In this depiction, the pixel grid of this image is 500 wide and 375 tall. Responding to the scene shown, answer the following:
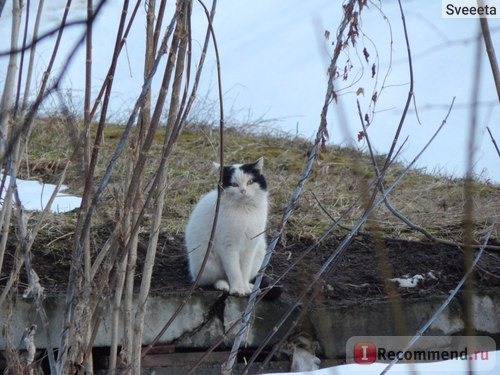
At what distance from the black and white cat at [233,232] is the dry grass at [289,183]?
300 millimetres

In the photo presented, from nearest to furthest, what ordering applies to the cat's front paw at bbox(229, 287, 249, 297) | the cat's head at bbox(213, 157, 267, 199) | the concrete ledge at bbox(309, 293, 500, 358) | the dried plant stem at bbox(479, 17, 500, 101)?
the dried plant stem at bbox(479, 17, 500, 101)
the concrete ledge at bbox(309, 293, 500, 358)
the cat's front paw at bbox(229, 287, 249, 297)
the cat's head at bbox(213, 157, 267, 199)

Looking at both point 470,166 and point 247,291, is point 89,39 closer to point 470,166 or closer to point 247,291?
point 470,166

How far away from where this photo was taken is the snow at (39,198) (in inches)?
204

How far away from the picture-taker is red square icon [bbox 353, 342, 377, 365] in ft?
11.3

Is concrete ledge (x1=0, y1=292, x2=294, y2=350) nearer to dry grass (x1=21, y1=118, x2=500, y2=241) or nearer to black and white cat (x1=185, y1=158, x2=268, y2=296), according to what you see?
black and white cat (x1=185, y1=158, x2=268, y2=296)

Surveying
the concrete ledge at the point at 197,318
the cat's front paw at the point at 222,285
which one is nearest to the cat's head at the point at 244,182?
the cat's front paw at the point at 222,285

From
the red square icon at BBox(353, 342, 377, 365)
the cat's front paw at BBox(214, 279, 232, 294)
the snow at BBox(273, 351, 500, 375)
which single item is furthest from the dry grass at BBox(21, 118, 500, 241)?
the snow at BBox(273, 351, 500, 375)

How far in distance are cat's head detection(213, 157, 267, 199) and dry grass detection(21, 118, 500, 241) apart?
9.0 inches

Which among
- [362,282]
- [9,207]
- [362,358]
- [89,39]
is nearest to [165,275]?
[362,282]

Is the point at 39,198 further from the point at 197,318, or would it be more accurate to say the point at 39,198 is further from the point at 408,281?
the point at 408,281

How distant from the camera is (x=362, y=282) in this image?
4555 millimetres

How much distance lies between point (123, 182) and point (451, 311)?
2.38m

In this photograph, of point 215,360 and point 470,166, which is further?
point 215,360

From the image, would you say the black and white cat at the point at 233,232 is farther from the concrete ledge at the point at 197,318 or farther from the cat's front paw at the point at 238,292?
the concrete ledge at the point at 197,318
